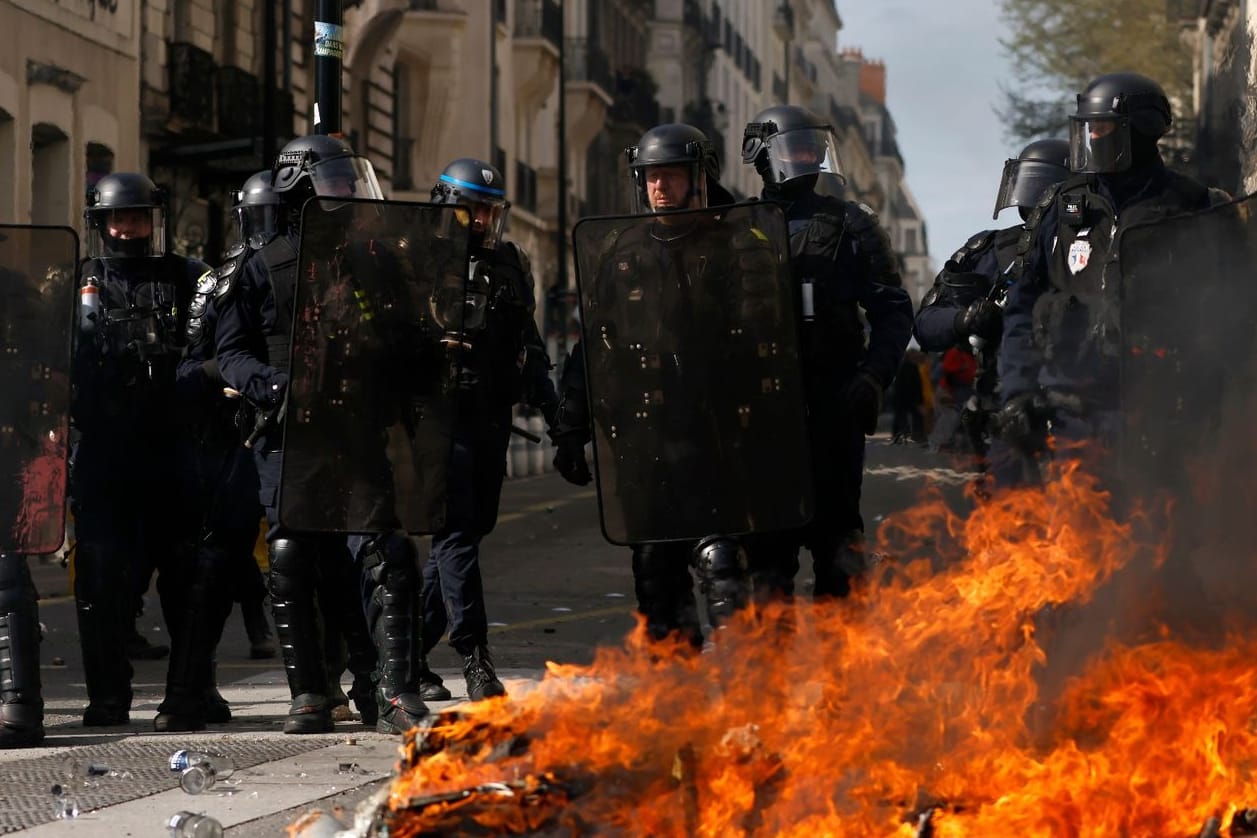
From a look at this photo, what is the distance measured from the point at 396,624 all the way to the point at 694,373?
1337 mm

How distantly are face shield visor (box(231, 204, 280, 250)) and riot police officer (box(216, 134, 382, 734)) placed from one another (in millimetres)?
89

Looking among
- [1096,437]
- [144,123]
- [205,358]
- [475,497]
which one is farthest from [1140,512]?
[144,123]

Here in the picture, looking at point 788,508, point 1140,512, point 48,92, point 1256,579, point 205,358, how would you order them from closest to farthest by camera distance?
1. point 1256,579
2. point 1140,512
3. point 788,508
4. point 205,358
5. point 48,92

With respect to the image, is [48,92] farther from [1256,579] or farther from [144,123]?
[1256,579]

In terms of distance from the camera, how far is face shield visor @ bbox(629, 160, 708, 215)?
6.08m

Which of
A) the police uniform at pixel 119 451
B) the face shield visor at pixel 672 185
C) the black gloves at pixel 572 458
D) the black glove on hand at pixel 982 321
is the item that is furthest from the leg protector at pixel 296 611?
the black glove on hand at pixel 982 321

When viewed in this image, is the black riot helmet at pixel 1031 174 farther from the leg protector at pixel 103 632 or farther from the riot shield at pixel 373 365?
the leg protector at pixel 103 632

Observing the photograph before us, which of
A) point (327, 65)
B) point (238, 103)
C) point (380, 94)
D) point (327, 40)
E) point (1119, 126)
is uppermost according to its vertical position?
point (380, 94)

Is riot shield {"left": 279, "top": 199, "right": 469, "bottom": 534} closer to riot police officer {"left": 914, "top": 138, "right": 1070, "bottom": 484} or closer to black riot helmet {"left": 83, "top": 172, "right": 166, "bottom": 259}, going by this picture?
black riot helmet {"left": 83, "top": 172, "right": 166, "bottom": 259}

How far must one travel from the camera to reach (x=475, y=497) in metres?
7.07

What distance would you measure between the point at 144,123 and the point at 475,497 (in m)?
15.8

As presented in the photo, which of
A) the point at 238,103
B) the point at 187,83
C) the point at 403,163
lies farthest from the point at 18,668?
the point at 403,163

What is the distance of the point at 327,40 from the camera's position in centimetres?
1048

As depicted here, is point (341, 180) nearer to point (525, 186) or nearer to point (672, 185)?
point (672, 185)
